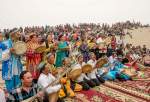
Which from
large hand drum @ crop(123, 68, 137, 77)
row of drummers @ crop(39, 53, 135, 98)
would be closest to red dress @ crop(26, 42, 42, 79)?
row of drummers @ crop(39, 53, 135, 98)

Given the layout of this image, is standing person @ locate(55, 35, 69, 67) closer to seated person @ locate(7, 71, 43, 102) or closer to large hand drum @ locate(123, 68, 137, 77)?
large hand drum @ locate(123, 68, 137, 77)

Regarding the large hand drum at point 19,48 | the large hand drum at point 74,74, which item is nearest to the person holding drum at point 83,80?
the large hand drum at point 74,74

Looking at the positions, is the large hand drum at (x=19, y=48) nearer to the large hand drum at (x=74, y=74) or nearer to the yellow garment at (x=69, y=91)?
the yellow garment at (x=69, y=91)

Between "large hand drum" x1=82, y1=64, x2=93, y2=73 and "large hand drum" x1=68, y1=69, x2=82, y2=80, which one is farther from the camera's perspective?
"large hand drum" x1=82, y1=64, x2=93, y2=73

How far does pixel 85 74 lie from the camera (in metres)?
8.71

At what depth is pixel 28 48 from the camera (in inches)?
308

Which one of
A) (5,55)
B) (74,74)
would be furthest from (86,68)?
(5,55)

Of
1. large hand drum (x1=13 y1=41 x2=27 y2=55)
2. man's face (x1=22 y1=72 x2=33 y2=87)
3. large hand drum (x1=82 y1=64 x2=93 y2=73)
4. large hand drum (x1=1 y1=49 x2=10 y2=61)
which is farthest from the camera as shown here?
large hand drum (x1=82 y1=64 x2=93 y2=73)

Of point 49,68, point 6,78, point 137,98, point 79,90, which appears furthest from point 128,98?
point 6,78

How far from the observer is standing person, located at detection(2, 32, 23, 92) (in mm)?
6836

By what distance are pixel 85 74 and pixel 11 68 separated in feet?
8.08

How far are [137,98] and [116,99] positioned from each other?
0.59m

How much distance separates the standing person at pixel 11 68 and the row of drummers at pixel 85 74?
2.80 ft

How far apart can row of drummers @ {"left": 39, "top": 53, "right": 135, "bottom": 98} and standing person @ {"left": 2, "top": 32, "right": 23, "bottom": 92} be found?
0.85 meters
